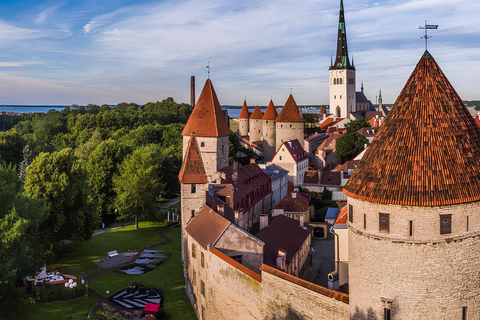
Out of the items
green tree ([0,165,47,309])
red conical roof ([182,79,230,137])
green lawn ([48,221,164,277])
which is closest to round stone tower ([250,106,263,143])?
green lawn ([48,221,164,277])

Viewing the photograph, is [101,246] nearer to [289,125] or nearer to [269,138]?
[289,125]

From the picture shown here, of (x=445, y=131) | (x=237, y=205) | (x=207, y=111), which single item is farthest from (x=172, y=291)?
(x=445, y=131)

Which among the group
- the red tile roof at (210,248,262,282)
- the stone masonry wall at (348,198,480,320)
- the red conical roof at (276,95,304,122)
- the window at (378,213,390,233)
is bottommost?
the red tile roof at (210,248,262,282)

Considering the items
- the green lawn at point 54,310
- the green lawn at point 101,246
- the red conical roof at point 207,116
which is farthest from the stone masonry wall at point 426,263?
the red conical roof at point 207,116

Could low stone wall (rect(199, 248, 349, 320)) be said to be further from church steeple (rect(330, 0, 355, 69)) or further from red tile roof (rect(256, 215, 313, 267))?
church steeple (rect(330, 0, 355, 69))

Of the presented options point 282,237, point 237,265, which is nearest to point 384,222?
point 237,265

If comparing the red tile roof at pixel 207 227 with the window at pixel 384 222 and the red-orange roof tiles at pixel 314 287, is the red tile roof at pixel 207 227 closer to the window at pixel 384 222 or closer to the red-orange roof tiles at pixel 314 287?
the red-orange roof tiles at pixel 314 287
